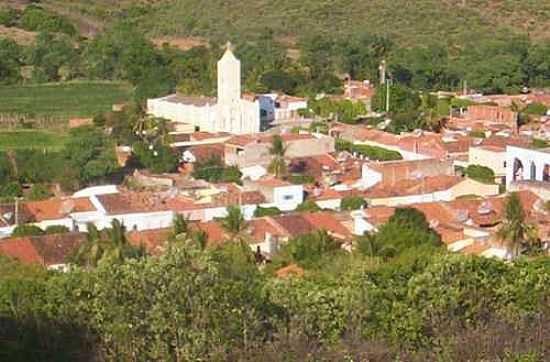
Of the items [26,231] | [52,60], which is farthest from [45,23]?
[26,231]

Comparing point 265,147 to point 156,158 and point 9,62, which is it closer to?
point 156,158

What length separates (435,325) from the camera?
1194 cm

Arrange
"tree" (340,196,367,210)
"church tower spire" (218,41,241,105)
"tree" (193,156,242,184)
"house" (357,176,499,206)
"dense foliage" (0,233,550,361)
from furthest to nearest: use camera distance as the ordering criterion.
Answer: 1. "church tower spire" (218,41,241,105)
2. "tree" (193,156,242,184)
3. "house" (357,176,499,206)
4. "tree" (340,196,367,210)
5. "dense foliage" (0,233,550,361)

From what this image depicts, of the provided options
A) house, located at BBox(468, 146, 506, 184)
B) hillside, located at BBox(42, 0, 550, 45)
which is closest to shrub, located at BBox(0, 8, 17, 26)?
hillside, located at BBox(42, 0, 550, 45)

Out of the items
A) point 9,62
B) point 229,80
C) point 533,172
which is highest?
point 229,80

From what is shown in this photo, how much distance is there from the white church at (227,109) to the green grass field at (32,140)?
129 inches

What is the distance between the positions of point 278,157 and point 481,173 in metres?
3.94

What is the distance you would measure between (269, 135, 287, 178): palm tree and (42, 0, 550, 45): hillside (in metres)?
23.3

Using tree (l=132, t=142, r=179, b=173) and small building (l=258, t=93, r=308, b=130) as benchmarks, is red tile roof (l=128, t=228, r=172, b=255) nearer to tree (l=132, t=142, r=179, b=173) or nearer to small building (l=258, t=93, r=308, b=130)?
tree (l=132, t=142, r=179, b=173)

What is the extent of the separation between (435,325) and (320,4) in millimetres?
42780

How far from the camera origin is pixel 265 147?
25.6 metres

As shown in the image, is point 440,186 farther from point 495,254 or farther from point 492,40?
point 492,40

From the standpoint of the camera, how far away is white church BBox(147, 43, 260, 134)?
29672 millimetres

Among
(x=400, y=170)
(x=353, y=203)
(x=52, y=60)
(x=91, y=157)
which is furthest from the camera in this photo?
(x=52, y=60)
